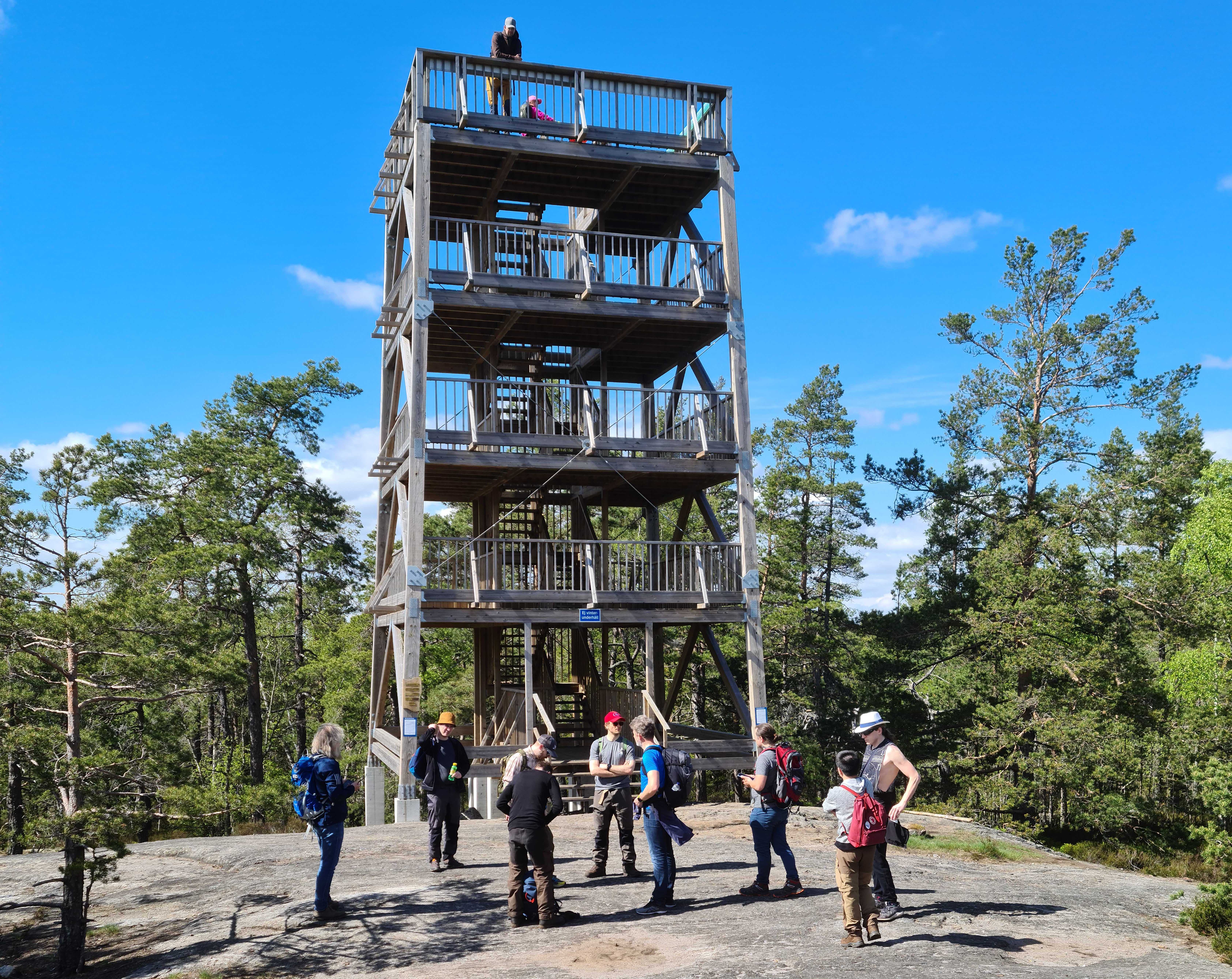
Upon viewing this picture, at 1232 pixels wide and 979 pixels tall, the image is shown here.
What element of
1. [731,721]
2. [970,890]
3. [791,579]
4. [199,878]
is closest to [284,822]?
[731,721]

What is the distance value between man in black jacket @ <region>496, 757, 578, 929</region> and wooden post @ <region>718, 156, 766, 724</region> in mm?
11064

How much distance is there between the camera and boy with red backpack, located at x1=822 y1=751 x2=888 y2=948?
8.16 metres

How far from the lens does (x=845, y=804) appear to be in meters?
8.32

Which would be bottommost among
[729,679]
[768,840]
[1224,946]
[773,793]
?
[1224,946]

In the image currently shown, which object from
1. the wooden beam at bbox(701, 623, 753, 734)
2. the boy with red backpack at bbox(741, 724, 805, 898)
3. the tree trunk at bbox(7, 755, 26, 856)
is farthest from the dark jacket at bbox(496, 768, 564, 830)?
the tree trunk at bbox(7, 755, 26, 856)

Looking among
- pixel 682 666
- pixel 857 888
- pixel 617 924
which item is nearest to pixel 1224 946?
pixel 857 888

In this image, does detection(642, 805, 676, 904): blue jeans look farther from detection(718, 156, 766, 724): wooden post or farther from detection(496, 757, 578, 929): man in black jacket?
detection(718, 156, 766, 724): wooden post

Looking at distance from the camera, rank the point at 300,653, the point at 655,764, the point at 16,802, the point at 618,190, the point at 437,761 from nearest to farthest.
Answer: the point at 655,764
the point at 437,761
the point at 618,190
the point at 16,802
the point at 300,653

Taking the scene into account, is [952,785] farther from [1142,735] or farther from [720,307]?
[720,307]

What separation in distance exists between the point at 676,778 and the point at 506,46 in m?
17.6

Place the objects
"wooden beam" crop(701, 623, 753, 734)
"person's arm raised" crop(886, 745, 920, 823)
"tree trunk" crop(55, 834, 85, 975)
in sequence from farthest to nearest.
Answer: "wooden beam" crop(701, 623, 753, 734), "tree trunk" crop(55, 834, 85, 975), "person's arm raised" crop(886, 745, 920, 823)

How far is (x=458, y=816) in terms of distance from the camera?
41.1ft

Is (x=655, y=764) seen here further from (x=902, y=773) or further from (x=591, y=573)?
(x=591, y=573)

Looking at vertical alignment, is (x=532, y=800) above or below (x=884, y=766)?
below
